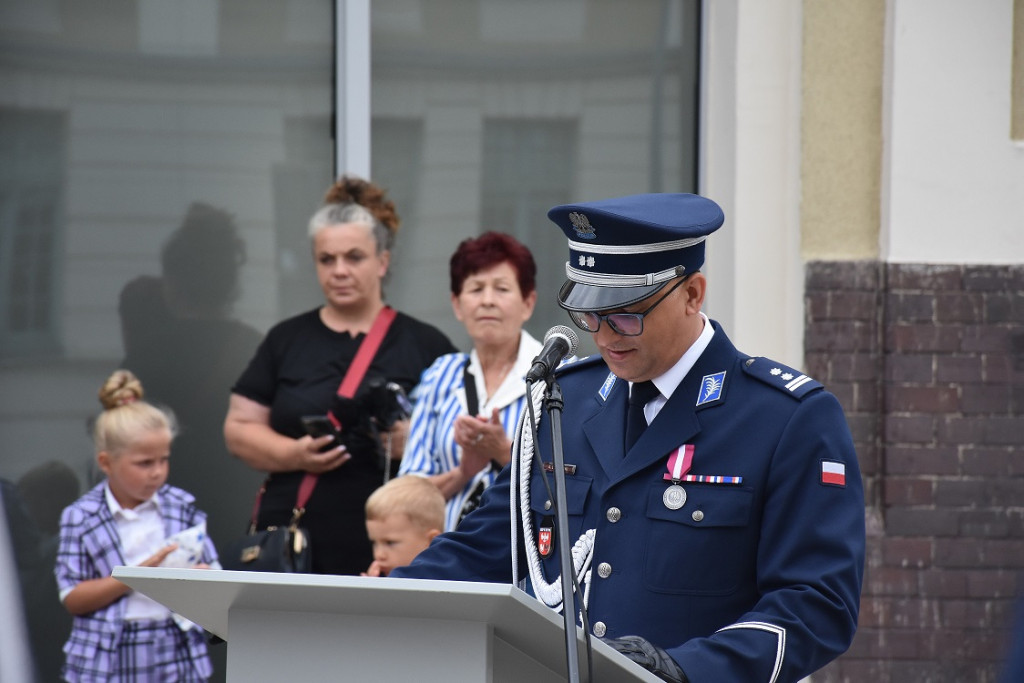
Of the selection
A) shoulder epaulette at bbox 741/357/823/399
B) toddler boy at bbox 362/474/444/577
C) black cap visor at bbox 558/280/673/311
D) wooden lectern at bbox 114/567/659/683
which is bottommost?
toddler boy at bbox 362/474/444/577

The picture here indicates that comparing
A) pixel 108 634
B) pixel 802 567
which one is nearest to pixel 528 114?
pixel 108 634

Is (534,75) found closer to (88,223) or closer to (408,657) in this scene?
(88,223)

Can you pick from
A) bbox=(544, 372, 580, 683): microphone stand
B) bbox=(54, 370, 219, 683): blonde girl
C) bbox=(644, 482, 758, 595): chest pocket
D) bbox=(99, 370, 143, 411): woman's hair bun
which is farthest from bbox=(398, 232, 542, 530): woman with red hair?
bbox=(544, 372, 580, 683): microphone stand

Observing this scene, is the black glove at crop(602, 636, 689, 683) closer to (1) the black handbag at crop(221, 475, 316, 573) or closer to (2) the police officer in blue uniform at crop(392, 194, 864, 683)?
(2) the police officer in blue uniform at crop(392, 194, 864, 683)

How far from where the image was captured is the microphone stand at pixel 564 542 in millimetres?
2029

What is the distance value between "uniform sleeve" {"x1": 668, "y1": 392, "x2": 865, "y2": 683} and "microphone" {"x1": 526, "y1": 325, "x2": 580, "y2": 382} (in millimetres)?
453

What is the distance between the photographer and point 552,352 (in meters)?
2.42

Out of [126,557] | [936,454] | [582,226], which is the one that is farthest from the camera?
[936,454]

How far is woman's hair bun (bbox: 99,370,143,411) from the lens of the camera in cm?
497

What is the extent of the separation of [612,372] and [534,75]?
12.0 ft

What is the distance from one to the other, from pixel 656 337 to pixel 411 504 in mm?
1671

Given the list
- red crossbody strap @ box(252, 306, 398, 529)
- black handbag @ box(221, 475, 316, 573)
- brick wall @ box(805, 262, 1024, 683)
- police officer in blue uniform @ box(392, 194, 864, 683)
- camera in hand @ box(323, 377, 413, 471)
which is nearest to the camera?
police officer in blue uniform @ box(392, 194, 864, 683)

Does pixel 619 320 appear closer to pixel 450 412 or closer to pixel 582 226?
pixel 582 226

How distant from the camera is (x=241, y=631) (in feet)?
7.41
